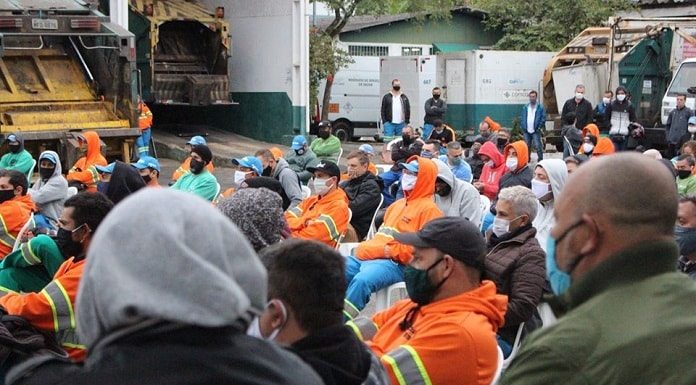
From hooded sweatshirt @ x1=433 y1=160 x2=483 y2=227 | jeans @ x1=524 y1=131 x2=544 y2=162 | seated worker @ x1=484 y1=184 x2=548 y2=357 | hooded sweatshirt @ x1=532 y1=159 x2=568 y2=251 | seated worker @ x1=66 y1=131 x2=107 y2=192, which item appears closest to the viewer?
seated worker @ x1=484 y1=184 x2=548 y2=357

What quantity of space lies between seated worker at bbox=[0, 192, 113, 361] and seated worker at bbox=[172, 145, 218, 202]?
4908 mm

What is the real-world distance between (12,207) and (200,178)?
2.69 m

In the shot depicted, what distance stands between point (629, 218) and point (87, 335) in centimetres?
104

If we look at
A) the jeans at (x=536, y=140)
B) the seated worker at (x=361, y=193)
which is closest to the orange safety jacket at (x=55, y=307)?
the seated worker at (x=361, y=193)

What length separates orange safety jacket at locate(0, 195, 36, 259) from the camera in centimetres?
722

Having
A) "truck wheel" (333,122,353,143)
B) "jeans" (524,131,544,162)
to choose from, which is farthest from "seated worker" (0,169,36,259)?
"truck wheel" (333,122,353,143)

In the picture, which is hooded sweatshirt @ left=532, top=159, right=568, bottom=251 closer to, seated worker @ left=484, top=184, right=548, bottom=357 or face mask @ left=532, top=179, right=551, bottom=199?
face mask @ left=532, top=179, right=551, bottom=199

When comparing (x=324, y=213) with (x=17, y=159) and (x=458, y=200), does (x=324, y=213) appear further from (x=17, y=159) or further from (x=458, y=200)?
(x=17, y=159)

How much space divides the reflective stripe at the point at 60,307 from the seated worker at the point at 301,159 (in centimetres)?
758

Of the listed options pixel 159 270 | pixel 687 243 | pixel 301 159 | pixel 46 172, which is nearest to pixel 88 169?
pixel 46 172

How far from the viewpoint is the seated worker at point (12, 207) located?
7.26m

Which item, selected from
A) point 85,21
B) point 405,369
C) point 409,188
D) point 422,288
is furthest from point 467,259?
point 85,21

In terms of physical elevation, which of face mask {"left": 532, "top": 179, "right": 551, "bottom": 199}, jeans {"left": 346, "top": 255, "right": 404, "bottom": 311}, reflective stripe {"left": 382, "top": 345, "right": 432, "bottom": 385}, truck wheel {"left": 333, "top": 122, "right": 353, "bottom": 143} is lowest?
truck wheel {"left": 333, "top": 122, "right": 353, "bottom": 143}

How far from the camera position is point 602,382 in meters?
2.01
